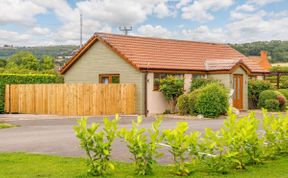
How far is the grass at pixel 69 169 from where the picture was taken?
8.29 meters

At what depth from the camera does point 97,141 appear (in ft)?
26.0

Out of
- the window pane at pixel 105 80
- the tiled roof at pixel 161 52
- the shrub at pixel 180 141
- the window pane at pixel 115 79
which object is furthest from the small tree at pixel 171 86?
the shrub at pixel 180 141

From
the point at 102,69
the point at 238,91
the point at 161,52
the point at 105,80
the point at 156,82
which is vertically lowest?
the point at 238,91

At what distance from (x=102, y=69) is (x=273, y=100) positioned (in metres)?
11.3

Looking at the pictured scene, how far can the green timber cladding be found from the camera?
26031 millimetres

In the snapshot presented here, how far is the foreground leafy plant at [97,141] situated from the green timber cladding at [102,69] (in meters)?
17.8

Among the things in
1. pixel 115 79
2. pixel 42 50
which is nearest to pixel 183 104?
pixel 115 79

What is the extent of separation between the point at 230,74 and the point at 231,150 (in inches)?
766

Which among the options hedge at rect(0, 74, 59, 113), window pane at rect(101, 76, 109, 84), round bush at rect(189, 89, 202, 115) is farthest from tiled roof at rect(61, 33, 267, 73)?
round bush at rect(189, 89, 202, 115)

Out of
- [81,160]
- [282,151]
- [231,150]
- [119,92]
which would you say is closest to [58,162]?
[81,160]

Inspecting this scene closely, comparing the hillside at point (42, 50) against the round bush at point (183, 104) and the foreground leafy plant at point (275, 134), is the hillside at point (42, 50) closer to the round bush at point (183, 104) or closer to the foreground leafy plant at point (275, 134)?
the round bush at point (183, 104)

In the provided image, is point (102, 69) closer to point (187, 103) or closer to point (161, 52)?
point (161, 52)

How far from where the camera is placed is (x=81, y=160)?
1004 cm

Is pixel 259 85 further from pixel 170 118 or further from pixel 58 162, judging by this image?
pixel 58 162
